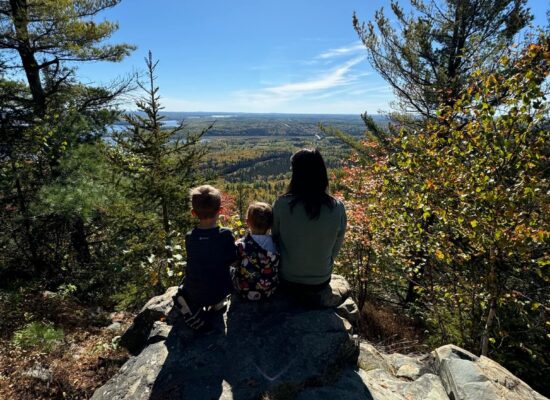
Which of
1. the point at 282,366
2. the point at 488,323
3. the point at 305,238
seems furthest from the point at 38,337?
the point at 488,323

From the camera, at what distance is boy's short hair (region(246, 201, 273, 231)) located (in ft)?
11.0

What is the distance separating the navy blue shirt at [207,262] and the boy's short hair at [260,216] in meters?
0.29

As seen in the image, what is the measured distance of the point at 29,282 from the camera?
7027mm

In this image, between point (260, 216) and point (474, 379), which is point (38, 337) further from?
point (474, 379)

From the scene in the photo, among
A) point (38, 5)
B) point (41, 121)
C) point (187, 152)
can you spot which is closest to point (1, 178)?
point (41, 121)

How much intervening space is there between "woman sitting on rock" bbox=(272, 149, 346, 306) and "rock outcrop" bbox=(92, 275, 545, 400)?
43cm

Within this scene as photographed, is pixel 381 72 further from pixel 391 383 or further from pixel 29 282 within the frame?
pixel 29 282

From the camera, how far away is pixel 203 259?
319 cm

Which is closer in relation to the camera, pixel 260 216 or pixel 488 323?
pixel 260 216

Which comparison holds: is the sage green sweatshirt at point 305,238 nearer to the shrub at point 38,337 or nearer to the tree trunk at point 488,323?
the tree trunk at point 488,323

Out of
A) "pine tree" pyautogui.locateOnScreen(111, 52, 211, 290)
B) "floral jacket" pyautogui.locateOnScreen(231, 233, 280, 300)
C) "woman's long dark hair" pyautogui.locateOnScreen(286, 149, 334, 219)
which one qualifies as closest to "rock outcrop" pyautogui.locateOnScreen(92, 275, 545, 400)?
"floral jacket" pyautogui.locateOnScreen(231, 233, 280, 300)

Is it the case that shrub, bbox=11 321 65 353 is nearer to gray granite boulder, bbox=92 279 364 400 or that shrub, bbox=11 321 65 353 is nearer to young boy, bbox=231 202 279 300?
gray granite boulder, bbox=92 279 364 400

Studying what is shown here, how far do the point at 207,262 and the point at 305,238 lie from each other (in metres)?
1.01

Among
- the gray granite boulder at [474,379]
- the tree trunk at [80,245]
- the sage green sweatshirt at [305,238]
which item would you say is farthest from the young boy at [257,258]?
the tree trunk at [80,245]
